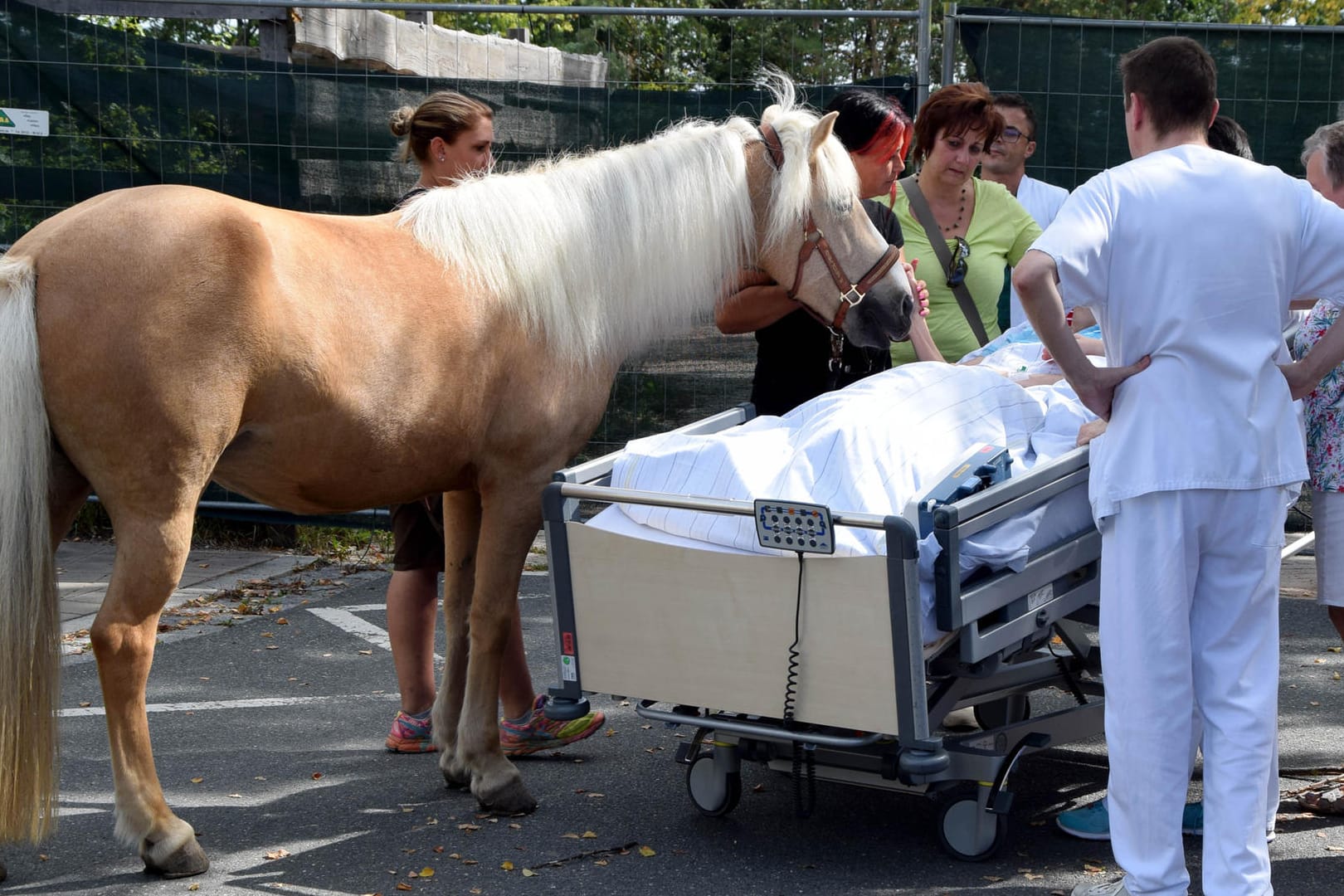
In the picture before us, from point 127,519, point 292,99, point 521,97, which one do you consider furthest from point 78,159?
point 127,519

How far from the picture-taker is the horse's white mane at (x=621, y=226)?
3.62 metres

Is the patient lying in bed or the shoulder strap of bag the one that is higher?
the shoulder strap of bag

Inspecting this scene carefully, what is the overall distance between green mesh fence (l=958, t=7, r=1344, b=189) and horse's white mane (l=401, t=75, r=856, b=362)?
318cm

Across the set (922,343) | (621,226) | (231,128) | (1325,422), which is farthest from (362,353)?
(231,128)

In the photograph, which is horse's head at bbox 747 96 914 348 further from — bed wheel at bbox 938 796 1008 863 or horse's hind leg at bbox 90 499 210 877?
horse's hind leg at bbox 90 499 210 877

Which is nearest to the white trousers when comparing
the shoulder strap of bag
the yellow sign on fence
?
the shoulder strap of bag

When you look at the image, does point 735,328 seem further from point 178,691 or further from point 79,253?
point 178,691

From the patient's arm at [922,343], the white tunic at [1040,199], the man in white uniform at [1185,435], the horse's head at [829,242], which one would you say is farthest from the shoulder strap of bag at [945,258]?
the man in white uniform at [1185,435]

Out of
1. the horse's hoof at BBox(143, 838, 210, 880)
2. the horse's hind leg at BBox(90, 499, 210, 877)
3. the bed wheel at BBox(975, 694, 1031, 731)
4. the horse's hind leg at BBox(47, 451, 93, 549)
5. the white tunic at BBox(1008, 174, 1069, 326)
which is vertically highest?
the white tunic at BBox(1008, 174, 1069, 326)

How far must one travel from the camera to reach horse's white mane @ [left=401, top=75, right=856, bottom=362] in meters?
3.62

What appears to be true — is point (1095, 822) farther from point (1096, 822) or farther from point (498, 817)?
point (498, 817)

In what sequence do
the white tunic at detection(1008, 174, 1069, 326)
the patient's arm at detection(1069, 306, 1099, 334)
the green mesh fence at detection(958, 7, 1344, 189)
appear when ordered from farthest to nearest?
the green mesh fence at detection(958, 7, 1344, 189), the white tunic at detection(1008, 174, 1069, 326), the patient's arm at detection(1069, 306, 1099, 334)

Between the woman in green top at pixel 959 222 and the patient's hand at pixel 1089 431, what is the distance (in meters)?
1.02

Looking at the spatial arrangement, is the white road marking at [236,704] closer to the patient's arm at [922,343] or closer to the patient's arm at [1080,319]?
the patient's arm at [922,343]
